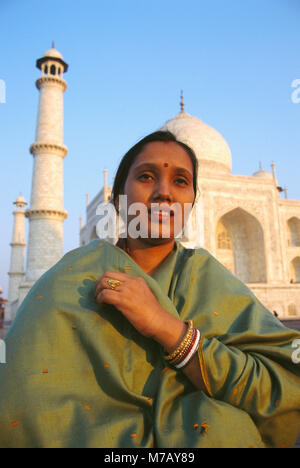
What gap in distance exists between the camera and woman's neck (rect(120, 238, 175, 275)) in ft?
3.09

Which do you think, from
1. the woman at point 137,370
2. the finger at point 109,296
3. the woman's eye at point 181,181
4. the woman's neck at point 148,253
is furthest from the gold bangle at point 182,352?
the woman's eye at point 181,181

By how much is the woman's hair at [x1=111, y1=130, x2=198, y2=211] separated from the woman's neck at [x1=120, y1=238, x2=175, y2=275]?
19 cm

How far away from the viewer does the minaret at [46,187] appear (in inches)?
376

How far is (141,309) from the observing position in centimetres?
68

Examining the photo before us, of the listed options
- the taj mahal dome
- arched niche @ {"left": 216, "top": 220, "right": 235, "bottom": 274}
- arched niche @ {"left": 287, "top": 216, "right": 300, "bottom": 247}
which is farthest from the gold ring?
arched niche @ {"left": 287, "top": 216, "right": 300, "bottom": 247}

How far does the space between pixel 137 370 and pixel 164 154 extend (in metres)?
0.52

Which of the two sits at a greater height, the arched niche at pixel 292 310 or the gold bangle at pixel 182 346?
the arched niche at pixel 292 310

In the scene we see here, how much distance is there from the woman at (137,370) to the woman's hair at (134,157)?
0.99 feet

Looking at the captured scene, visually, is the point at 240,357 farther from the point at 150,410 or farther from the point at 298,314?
the point at 298,314

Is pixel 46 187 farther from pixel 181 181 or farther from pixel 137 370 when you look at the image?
pixel 137 370

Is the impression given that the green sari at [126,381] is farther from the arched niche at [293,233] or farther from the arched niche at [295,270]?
the arched niche at [293,233]

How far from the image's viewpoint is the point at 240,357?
70 cm
